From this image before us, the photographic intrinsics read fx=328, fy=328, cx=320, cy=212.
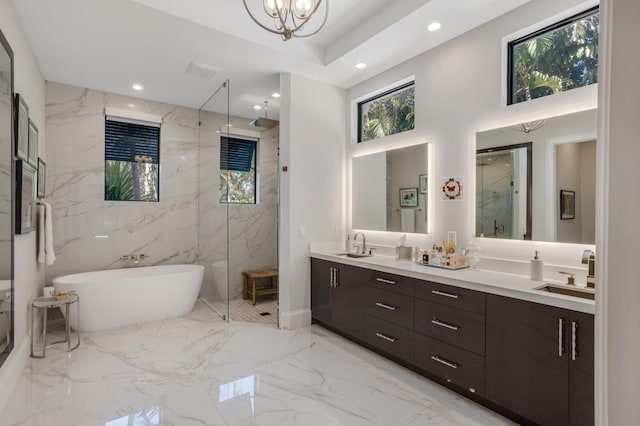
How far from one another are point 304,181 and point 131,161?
270 cm

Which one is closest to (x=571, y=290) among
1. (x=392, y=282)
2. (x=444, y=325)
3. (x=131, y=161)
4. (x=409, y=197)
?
(x=444, y=325)

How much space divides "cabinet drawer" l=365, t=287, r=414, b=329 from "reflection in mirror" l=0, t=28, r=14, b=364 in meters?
2.78

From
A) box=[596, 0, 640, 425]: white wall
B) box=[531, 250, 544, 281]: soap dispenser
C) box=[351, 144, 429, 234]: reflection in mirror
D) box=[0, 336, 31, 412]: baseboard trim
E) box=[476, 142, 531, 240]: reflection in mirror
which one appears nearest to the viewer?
box=[596, 0, 640, 425]: white wall

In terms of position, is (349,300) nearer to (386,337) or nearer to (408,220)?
(386,337)

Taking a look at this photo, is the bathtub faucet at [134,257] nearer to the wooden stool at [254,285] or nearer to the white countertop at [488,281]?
the wooden stool at [254,285]

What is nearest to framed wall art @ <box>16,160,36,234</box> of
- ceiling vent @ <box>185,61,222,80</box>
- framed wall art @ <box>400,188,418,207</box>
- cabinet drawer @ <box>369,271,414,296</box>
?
ceiling vent @ <box>185,61,222,80</box>

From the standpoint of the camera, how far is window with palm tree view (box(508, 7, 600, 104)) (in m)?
2.29

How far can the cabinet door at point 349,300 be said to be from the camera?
3215 mm

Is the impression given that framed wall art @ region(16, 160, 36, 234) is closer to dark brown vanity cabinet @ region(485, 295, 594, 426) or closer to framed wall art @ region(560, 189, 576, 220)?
dark brown vanity cabinet @ region(485, 295, 594, 426)

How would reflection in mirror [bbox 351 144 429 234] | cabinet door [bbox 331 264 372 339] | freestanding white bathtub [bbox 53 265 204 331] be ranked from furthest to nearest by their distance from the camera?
freestanding white bathtub [bbox 53 265 204 331] → reflection in mirror [bbox 351 144 429 234] → cabinet door [bbox 331 264 372 339]

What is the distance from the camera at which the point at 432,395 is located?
2404mm

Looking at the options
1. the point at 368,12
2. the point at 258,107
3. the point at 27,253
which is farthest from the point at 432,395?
the point at 258,107

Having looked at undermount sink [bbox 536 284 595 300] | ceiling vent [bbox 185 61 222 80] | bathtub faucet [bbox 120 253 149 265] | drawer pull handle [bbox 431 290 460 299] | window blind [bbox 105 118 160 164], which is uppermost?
ceiling vent [bbox 185 61 222 80]

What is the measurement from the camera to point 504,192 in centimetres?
266
